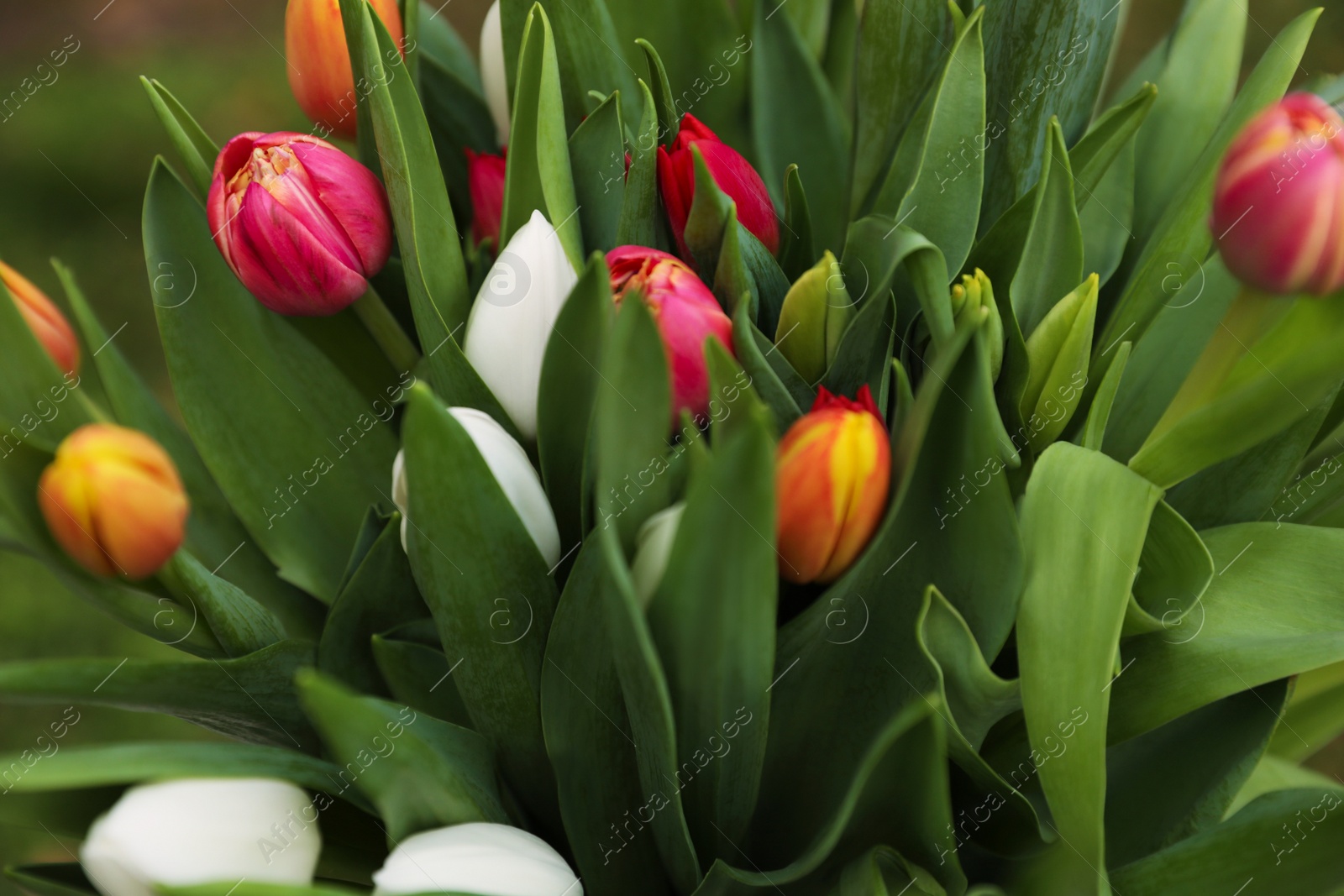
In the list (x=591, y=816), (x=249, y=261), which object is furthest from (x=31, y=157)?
(x=591, y=816)

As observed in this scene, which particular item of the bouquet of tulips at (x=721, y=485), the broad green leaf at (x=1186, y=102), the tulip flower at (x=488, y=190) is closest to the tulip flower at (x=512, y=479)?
the bouquet of tulips at (x=721, y=485)

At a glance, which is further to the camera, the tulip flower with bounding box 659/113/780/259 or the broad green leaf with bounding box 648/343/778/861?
the tulip flower with bounding box 659/113/780/259

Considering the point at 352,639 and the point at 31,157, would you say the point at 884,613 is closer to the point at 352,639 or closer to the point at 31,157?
the point at 352,639

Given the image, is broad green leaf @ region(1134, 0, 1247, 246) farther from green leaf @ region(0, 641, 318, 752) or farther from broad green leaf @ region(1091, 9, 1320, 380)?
green leaf @ region(0, 641, 318, 752)

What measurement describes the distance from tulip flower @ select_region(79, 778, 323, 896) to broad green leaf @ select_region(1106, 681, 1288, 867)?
221 mm

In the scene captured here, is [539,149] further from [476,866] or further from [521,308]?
[476,866]

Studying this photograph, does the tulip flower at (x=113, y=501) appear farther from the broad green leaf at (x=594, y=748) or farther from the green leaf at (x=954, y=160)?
the green leaf at (x=954, y=160)

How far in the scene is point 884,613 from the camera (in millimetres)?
253

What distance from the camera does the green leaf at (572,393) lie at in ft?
0.82

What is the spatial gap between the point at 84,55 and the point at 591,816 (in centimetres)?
156

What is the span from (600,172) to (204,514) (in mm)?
166

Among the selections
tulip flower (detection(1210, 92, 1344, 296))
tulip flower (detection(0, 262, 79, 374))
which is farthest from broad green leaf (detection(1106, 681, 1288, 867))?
tulip flower (detection(0, 262, 79, 374))

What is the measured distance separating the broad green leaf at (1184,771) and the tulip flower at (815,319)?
14 centimetres

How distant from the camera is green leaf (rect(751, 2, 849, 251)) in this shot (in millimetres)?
368
